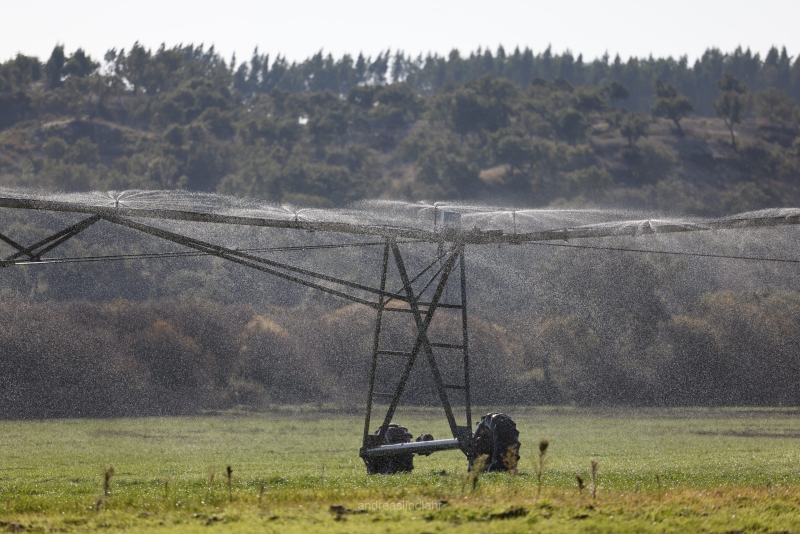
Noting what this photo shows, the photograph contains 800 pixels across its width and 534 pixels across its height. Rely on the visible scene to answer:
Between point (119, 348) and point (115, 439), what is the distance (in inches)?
1035

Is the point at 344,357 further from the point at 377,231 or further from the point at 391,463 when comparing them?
the point at 377,231

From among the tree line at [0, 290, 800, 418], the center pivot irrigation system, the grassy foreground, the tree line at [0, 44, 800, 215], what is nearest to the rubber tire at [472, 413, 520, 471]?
the center pivot irrigation system

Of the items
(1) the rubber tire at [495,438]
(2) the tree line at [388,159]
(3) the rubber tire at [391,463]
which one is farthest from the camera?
(2) the tree line at [388,159]

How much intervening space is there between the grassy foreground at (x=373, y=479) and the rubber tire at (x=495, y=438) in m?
0.89

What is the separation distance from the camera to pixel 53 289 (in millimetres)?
76688

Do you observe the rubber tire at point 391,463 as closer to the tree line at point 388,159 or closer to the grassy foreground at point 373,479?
the grassy foreground at point 373,479

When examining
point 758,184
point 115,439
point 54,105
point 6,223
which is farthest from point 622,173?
point 115,439

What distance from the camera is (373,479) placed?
20.1 meters

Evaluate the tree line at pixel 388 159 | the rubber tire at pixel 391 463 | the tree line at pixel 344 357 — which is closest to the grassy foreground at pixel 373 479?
the rubber tire at pixel 391 463

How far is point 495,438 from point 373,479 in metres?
2.93

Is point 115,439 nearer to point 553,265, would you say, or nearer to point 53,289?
point 53,289

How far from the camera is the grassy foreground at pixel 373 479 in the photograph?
1247 centimetres

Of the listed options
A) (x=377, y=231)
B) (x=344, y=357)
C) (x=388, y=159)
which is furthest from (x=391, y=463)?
(x=388, y=159)

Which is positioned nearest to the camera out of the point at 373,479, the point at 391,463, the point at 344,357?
the point at 373,479
